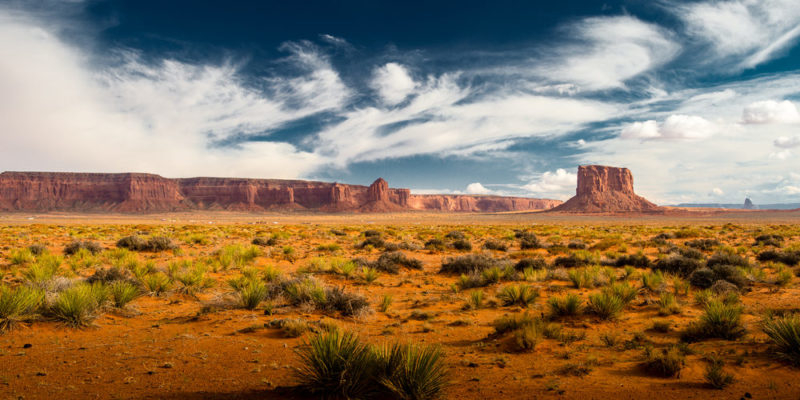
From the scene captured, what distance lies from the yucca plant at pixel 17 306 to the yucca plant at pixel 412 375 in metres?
6.57

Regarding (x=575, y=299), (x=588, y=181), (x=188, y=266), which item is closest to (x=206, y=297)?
(x=188, y=266)

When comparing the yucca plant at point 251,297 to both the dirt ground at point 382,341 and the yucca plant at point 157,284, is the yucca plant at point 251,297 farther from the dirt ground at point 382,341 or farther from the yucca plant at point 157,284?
the yucca plant at point 157,284

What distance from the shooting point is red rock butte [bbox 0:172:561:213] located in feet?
492

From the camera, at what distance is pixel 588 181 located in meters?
157

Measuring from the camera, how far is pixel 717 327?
5.91 metres

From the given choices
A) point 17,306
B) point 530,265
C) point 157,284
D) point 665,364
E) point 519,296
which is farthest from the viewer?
point 530,265

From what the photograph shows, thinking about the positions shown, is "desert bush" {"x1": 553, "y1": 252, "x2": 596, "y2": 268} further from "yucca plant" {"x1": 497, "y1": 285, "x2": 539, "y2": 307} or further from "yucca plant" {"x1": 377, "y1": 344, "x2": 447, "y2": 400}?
"yucca plant" {"x1": 377, "y1": 344, "x2": 447, "y2": 400}

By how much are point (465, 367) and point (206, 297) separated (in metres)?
7.50

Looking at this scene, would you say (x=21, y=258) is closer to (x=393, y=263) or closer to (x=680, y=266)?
(x=393, y=263)

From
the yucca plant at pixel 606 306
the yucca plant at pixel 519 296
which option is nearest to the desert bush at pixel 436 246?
the yucca plant at pixel 519 296

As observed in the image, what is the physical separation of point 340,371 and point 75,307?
583 centimetres

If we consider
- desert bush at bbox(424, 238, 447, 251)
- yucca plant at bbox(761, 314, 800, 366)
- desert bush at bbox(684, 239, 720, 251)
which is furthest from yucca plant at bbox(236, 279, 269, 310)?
desert bush at bbox(684, 239, 720, 251)

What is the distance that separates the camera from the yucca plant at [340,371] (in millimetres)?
3941

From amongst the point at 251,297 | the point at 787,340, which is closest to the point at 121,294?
the point at 251,297
